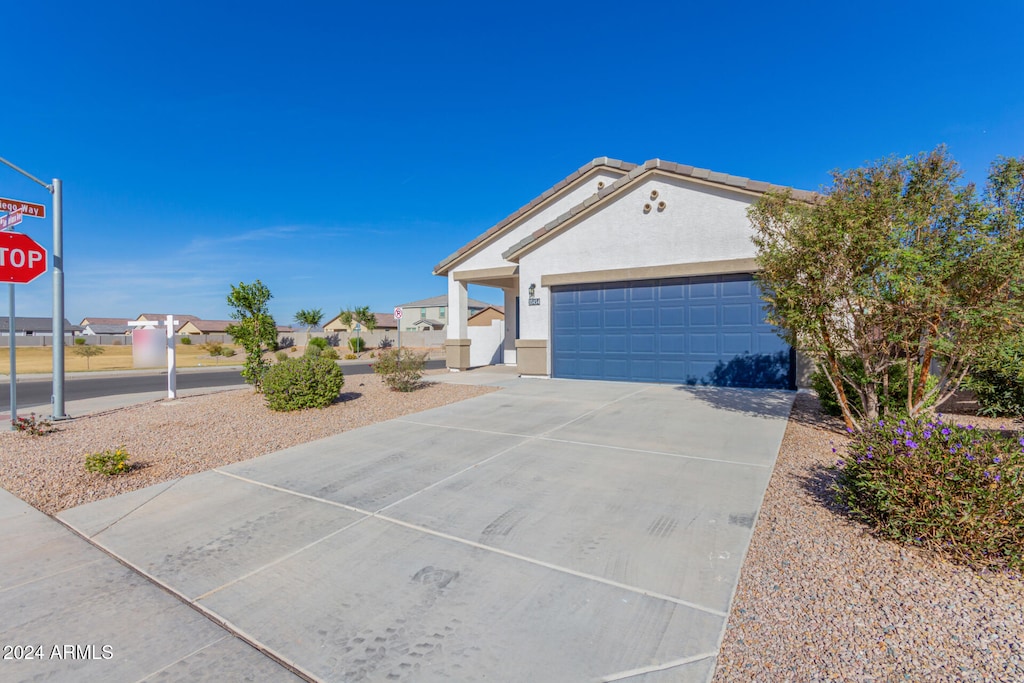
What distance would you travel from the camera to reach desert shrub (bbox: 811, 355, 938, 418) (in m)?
7.11

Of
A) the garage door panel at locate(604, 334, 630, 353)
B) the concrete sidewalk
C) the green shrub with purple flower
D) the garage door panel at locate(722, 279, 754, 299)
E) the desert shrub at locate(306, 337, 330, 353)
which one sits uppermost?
the garage door panel at locate(722, 279, 754, 299)

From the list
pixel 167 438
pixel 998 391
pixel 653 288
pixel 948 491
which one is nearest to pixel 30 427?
pixel 167 438

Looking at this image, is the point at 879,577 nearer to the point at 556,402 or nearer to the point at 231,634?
the point at 231,634

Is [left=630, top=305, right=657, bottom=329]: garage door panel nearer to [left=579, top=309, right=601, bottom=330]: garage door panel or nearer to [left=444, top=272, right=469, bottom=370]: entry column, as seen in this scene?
[left=579, top=309, right=601, bottom=330]: garage door panel

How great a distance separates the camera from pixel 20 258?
826 centimetres

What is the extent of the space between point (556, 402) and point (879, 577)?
6.99 metres

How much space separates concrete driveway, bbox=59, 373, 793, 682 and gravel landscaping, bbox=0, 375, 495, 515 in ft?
1.86

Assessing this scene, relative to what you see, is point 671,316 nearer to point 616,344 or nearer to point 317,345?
point 616,344

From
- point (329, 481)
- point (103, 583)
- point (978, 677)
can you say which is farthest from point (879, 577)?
point (103, 583)

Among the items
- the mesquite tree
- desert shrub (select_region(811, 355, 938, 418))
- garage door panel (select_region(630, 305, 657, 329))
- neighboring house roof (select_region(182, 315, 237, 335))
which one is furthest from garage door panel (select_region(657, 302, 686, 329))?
neighboring house roof (select_region(182, 315, 237, 335))

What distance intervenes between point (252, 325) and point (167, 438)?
5.18 m

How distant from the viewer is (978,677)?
2355mm

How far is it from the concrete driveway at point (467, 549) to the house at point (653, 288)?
208 inches

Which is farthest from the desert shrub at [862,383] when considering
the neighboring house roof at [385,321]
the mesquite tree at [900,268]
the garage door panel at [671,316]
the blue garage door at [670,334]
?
the neighboring house roof at [385,321]
